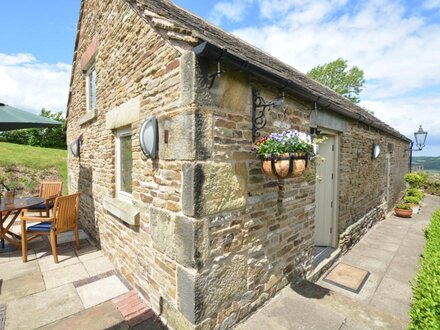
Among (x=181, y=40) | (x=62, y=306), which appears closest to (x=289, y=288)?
(x=62, y=306)

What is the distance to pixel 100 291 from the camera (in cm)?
350

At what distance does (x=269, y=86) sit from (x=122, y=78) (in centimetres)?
236

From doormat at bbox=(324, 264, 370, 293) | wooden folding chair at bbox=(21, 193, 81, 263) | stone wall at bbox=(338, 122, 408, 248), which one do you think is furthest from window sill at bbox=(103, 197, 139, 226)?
stone wall at bbox=(338, 122, 408, 248)

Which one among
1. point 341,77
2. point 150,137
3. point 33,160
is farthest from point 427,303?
point 341,77

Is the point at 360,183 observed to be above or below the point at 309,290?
above

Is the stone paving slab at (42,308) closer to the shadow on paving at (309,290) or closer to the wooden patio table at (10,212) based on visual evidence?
the wooden patio table at (10,212)

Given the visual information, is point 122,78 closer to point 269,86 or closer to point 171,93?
point 171,93

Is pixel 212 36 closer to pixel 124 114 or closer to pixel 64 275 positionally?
pixel 124 114

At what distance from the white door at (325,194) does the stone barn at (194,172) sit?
17.4 inches

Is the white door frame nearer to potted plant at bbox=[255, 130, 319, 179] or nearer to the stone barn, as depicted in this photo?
the stone barn

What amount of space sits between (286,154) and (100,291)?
3.37 meters

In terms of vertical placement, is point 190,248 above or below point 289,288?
above

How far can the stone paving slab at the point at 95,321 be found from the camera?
9.16ft

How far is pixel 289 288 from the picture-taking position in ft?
11.7
